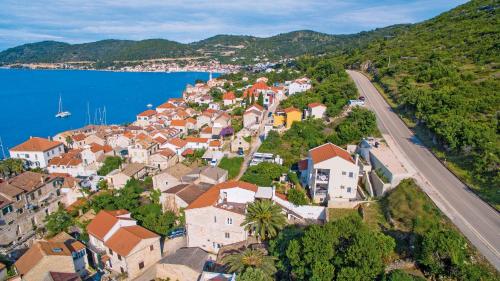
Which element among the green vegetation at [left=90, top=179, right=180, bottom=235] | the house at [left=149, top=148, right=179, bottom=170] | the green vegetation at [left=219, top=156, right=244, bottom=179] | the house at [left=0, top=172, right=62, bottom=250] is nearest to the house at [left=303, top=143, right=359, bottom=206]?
the green vegetation at [left=219, top=156, right=244, bottom=179]

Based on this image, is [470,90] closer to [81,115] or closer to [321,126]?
A: [321,126]

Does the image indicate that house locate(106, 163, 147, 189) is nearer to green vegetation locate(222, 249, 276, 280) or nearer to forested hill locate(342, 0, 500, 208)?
green vegetation locate(222, 249, 276, 280)

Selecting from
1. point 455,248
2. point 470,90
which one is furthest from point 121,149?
point 470,90

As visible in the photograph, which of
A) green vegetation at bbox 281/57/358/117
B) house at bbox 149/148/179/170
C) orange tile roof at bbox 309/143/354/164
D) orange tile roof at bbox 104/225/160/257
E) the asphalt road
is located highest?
green vegetation at bbox 281/57/358/117

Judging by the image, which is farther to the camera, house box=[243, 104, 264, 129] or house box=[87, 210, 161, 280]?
house box=[243, 104, 264, 129]

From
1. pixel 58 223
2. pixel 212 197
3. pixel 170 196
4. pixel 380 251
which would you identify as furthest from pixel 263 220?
pixel 58 223

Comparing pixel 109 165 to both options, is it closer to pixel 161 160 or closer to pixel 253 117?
pixel 161 160

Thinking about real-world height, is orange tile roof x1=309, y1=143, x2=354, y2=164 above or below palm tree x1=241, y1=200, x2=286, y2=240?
above
